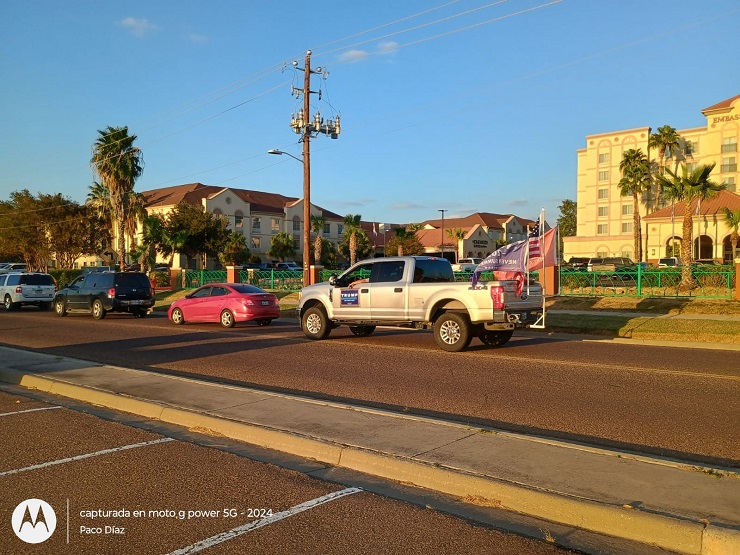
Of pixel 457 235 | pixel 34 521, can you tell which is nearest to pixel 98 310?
pixel 34 521

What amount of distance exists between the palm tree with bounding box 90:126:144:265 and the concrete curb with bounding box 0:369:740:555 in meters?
41.2

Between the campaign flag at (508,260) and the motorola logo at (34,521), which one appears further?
the campaign flag at (508,260)

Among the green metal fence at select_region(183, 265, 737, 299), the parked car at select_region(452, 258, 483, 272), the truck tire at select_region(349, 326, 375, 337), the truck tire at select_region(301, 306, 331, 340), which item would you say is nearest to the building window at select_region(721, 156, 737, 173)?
the parked car at select_region(452, 258, 483, 272)

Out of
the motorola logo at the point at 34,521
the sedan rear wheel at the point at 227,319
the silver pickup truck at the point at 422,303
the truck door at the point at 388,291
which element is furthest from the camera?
the sedan rear wheel at the point at 227,319

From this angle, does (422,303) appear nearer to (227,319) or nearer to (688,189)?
(227,319)

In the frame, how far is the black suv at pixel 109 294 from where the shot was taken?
79.7ft

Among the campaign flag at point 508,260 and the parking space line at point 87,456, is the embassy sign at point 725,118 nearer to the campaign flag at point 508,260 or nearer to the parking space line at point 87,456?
the campaign flag at point 508,260

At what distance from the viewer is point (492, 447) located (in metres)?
6.30

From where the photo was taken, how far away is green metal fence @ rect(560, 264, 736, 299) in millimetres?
23891

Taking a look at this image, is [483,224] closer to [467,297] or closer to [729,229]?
[729,229]

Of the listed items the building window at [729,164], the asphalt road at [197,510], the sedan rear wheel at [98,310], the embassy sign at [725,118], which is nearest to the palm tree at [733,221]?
the building window at [729,164]

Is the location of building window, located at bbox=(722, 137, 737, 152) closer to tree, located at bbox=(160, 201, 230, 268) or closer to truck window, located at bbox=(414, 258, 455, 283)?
tree, located at bbox=(160, 201, 230, 268)

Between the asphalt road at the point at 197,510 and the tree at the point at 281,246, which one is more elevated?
the tree at the point at 281,246

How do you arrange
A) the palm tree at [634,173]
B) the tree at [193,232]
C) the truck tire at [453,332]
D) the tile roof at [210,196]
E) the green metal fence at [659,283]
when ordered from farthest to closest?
the tile roof at [210,196] < the palm tree at [634,173] < the tree at [193,232] < the green metal fence at [659,283] < the truck tire at [453,332]
